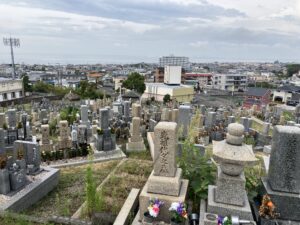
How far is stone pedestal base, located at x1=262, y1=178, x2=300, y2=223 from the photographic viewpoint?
18.1 feet

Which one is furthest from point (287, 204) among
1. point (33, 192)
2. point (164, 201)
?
point (33, 192)

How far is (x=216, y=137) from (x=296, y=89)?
37435 mm

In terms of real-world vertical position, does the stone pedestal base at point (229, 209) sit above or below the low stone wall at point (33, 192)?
above

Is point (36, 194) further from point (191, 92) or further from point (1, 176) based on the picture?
point (191, 92)

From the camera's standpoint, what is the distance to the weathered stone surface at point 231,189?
508cm

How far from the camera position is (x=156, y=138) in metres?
5.55

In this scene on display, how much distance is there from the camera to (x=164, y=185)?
5.51m

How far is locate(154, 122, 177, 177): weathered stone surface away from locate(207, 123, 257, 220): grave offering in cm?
91

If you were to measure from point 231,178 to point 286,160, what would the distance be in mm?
1436

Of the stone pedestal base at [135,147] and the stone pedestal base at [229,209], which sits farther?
the stone pedestal base at [135,147]

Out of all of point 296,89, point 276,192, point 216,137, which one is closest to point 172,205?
point 276,192

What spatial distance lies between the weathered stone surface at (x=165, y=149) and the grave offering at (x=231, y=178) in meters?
0.91

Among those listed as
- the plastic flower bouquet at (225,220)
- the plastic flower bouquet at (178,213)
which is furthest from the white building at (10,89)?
the plastic flower bouquet at (225,220)

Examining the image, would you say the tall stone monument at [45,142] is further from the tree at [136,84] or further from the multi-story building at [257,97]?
the multi-story building at [257,97]
